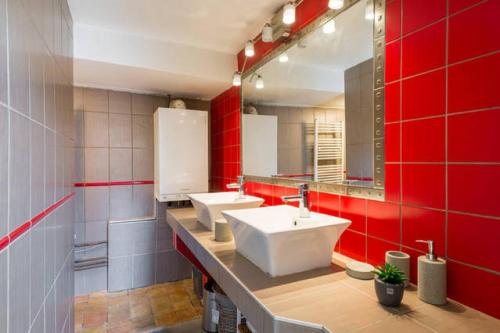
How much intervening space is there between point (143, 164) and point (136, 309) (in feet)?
4.86

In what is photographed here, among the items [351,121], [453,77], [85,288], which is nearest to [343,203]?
[351,121]

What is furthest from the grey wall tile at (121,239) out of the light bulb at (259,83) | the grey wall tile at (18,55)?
the grey wall tile at (18,55)

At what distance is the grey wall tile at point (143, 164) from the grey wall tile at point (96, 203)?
35 cm

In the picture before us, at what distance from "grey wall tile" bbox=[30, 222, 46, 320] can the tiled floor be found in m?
1.44

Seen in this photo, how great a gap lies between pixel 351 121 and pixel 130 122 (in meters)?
2.50

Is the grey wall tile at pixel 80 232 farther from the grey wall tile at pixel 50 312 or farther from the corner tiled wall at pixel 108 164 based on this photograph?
the grey wall tile at pixel 50 312

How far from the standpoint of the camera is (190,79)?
2.52 m

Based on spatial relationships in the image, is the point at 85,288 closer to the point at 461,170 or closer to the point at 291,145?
the point at 291,145

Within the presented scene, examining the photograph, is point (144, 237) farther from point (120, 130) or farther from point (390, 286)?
point (390, 286)

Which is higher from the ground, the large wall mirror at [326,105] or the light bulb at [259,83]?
the light bulb at [259,83]

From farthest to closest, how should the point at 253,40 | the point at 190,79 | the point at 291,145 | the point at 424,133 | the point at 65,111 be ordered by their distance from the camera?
the point at 190,79
the point at 253,40
the point at 291,145
the point at 65,111
the point at 424,133

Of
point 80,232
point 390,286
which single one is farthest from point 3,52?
point 80,232

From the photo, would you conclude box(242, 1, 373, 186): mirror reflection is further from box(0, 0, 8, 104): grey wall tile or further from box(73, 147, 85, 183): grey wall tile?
box(73, 147, 85, 183): grey wall tile

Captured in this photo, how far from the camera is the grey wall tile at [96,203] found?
286cm
